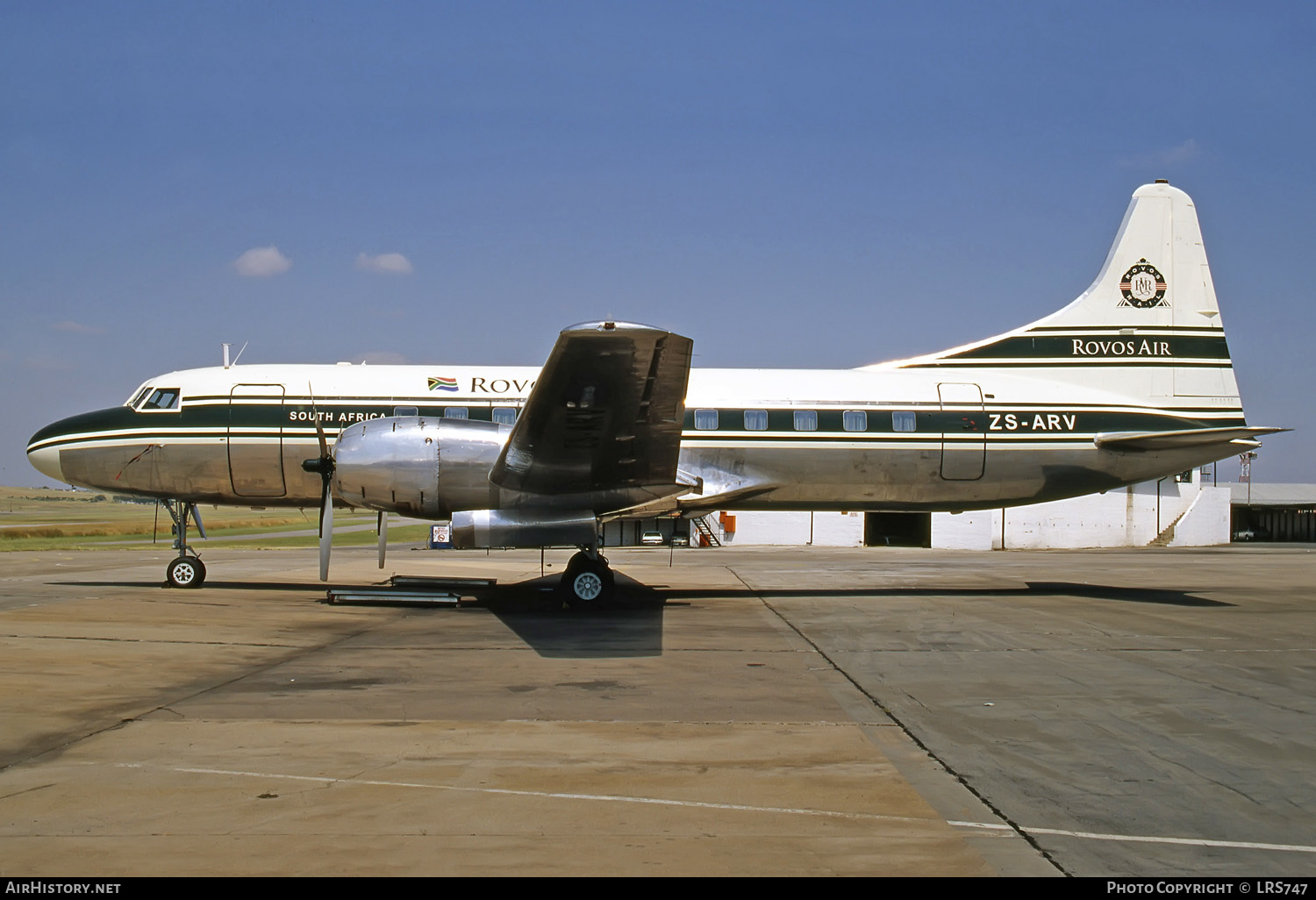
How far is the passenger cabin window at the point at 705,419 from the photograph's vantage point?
667 inches

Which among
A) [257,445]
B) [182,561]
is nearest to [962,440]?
[257,445]

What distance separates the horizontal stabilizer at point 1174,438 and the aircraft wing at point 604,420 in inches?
340

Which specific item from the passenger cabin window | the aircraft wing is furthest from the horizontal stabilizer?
the aircraft wing

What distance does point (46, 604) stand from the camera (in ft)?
47.5

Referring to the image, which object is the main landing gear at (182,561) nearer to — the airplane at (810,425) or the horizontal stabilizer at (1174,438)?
the airplane at (810,425)

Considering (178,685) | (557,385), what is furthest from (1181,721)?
(178,685)

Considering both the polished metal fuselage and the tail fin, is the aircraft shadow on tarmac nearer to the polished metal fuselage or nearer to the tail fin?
the polished metal fuselage

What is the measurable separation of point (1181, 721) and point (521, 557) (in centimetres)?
2510

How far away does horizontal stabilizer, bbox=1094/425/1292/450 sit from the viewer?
1717cm

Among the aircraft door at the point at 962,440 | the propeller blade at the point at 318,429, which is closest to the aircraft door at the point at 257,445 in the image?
the propeller blade at the point at 318,429

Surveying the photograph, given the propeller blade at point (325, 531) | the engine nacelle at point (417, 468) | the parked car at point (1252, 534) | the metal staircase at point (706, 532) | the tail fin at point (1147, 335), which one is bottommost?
the parked car at point (1252, 534)

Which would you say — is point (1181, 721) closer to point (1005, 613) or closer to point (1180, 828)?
point (1180, 828)

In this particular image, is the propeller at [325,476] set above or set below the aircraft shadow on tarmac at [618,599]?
above

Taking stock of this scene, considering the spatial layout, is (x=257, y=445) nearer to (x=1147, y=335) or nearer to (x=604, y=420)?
(x=604, y=420)
